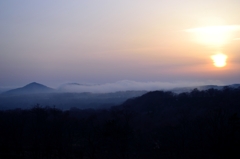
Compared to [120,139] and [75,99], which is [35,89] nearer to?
[75,99]

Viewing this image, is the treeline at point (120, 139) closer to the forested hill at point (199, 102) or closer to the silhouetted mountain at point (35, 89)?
the forested hill at point (199, 102)

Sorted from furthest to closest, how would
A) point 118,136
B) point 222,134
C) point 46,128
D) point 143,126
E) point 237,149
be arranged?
point 143,126
point 46,128
point 118,136
point 222,134
point 237,149

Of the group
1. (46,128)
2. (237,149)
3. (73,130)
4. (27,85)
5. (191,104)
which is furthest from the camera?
(27,85)

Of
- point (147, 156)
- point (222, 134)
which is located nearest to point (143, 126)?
point (147, 156)

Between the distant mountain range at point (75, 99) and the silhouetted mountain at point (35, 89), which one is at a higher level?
the silhouetted mountain at point (35, 89)

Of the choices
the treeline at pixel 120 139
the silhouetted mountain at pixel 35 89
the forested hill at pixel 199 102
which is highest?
the silhouetted mountain at pixel 35 89

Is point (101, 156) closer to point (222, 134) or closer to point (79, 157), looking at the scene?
point (79, 157)

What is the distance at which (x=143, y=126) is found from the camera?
3027cm

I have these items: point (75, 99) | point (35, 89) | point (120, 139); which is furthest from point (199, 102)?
point (35, 89)

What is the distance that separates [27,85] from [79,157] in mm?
167837

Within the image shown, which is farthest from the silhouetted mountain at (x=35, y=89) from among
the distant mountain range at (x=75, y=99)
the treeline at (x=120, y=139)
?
the treeline at (x=120, y=139)

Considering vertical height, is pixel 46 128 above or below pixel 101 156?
above

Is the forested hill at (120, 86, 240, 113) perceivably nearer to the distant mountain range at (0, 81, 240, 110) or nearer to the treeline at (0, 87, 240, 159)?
the treeline at (0, 87, 240, 159)

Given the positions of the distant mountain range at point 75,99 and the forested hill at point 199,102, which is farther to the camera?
the distant mountain range at point 75,99
